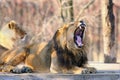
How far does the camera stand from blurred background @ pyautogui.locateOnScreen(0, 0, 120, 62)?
8.37 m

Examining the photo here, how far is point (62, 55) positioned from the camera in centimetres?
463

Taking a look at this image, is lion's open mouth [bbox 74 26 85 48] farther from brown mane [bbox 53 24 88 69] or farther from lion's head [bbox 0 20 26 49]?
lion's head [bbox 0 20 26 49]

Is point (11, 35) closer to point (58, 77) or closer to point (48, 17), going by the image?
point (48, 17)

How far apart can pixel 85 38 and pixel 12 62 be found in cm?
100

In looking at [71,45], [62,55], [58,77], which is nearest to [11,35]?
[62,55]

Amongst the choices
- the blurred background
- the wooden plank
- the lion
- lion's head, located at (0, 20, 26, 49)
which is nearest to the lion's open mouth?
the lion

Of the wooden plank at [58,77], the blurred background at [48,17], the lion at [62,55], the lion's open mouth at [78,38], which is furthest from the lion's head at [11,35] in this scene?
the wooden plank at [58,77]

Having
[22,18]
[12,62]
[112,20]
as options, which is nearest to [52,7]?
[22,18]

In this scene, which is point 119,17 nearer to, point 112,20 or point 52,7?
point 112,20

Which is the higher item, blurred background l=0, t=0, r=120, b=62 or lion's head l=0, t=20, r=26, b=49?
blurred background l=0, t=0, r=120, b=62

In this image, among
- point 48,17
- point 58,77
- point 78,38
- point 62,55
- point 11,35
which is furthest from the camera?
point 48,17

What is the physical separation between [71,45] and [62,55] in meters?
0.19

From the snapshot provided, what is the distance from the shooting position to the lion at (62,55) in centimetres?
452

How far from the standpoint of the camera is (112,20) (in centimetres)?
808
